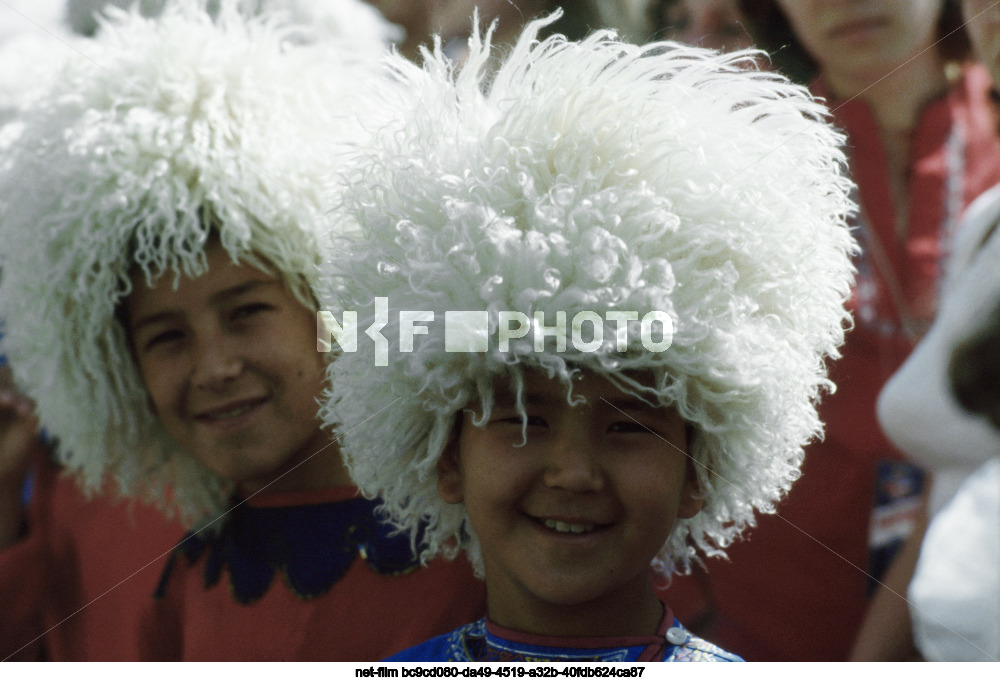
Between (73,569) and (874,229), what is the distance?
6.29 feet

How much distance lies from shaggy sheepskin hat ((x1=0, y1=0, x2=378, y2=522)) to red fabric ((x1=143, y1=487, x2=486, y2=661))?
411 millimetres

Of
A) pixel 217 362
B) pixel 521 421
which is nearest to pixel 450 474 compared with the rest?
pixel 521 421

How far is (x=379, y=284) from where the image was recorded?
126 cm

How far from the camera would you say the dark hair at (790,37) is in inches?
63.8

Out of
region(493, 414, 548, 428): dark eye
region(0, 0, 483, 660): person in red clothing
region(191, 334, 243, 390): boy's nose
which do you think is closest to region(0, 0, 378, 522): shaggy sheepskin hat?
region(0, 0, 483, 660): person in red clothing

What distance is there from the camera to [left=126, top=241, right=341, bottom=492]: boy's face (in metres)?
1.62

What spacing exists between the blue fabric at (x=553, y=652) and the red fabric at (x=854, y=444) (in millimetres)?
488

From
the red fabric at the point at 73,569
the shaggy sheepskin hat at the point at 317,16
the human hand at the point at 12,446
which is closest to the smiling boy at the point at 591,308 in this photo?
the shaggy sheepskin hat at the point at 317,16

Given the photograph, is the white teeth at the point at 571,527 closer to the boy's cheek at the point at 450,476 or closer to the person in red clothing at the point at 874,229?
the boy's cheek at the point at 450,476

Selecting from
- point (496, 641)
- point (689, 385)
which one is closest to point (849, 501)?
point (689, 385)

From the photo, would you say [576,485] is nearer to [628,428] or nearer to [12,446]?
[628,428]

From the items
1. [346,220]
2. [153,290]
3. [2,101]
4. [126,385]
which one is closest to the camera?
[346,220]

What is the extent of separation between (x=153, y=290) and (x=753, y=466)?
41.5 inches
